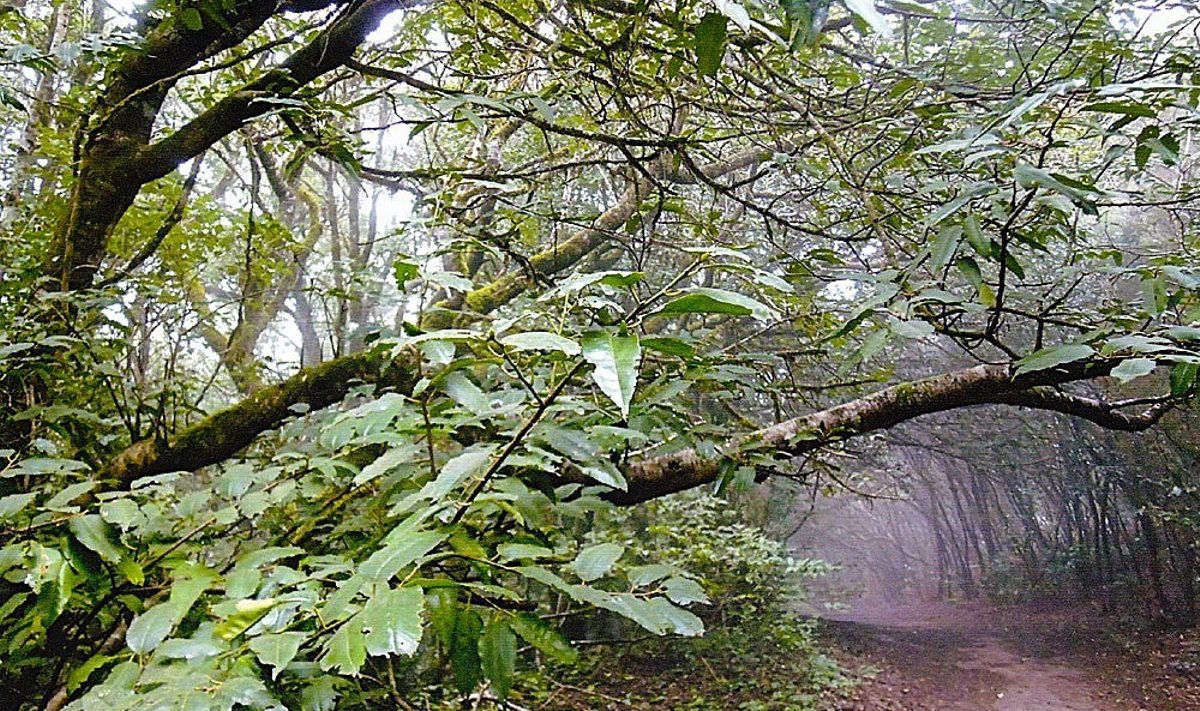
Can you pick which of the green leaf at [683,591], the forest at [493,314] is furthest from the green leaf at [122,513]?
the green leaf at [683,591]

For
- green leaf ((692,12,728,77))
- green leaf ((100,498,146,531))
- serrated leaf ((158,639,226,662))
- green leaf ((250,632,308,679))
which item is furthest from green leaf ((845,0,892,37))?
green leaf ((100,498,146,531))

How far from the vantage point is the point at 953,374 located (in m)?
1.50

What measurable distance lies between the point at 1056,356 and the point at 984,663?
664 centimetres

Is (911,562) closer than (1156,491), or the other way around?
(1156,491)

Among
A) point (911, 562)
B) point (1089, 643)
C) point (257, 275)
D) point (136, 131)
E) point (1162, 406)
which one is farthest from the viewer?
point (911, 562)

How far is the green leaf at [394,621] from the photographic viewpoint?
0.52m

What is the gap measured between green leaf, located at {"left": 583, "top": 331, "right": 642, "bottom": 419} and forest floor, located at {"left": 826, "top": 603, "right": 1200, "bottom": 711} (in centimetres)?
520

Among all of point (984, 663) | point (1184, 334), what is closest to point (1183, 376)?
point (1184, 334)

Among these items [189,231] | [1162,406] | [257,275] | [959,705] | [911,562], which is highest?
[189,231]

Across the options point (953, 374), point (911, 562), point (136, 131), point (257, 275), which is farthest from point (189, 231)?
point (911, 562)

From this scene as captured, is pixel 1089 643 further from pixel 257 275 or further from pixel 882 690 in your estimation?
pixel 257 275

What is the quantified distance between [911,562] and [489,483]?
11776 mm

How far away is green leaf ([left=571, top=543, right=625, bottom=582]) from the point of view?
31.9 inches

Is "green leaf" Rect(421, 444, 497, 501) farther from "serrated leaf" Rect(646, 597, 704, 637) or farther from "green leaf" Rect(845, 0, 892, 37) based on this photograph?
"green leaf" Rect(845, 0, 892, 37)
